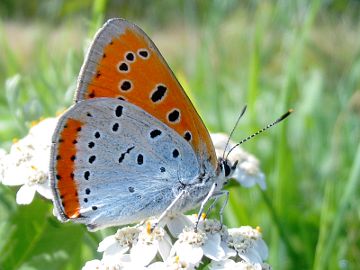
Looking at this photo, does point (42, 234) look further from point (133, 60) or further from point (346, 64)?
point (346, 64)

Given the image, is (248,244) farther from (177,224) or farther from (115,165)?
(115,165)

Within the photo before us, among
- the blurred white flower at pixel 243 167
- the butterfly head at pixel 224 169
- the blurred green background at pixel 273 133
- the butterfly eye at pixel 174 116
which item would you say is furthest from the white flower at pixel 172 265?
the blurred white flower at pixel 243 167

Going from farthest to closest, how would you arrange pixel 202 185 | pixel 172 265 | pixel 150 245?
pixel 202 185 < pixel 150 245 < pixel 172 265

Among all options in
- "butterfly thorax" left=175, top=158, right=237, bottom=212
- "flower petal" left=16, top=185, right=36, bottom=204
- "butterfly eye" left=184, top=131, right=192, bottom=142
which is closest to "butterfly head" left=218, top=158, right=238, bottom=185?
"butterfly thorax" left=175, top=158, right=237, bottom=212

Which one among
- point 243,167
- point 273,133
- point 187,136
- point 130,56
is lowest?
point 273,133

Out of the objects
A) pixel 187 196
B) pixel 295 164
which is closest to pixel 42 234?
pixel 187 196

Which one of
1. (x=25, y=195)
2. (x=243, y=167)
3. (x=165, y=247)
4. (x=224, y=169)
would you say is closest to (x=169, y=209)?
(x=165, y=247)

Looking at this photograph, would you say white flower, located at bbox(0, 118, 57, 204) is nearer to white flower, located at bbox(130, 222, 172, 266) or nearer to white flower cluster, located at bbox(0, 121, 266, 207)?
white flower cluster, located at bbox(0, 121, 266, 207)
